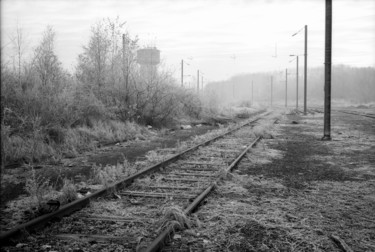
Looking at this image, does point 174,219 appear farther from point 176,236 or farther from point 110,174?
point 110,174

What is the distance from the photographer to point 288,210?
196 inches

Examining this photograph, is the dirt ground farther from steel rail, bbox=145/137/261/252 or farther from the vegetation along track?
the vegetation along track

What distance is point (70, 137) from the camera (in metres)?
10.9

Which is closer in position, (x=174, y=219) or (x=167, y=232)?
(x=167, y=232)

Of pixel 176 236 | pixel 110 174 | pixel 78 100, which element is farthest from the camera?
pixel 78 100

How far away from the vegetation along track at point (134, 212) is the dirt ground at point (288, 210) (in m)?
0.26

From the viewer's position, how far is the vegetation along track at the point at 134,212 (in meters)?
3.82

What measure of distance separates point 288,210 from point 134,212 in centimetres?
214

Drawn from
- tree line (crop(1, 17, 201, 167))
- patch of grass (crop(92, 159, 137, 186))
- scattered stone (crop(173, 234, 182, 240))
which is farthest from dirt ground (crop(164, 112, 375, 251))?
tree line (crop(1, 17, 201, 167))

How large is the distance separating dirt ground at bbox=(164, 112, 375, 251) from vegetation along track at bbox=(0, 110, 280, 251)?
258mm

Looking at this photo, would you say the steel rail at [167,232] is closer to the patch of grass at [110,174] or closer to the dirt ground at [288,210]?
the dirt ground at [288,210]

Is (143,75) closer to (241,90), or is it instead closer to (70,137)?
(70,137)

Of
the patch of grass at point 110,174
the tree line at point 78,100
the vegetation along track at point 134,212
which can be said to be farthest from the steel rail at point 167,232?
the tree line at point 78,100

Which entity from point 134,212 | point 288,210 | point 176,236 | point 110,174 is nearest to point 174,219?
point 176,236
